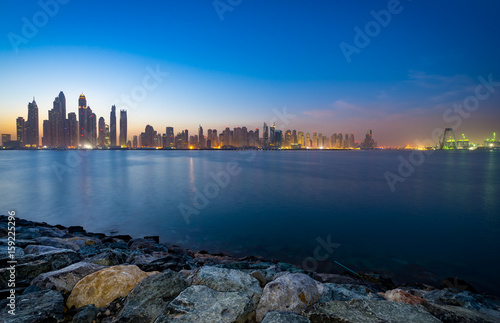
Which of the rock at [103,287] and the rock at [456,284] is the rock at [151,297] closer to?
the rock at [103,287]

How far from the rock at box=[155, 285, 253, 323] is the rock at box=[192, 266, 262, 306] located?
0.31 m

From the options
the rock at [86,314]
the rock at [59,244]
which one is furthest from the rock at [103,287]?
the rock at [59,244]

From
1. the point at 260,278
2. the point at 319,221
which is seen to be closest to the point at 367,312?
the point at 260,278

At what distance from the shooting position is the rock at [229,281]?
4.07m

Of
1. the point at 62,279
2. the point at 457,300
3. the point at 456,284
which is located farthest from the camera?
the point at 456,284

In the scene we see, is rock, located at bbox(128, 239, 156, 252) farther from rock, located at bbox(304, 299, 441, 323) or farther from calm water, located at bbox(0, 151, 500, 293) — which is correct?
rock, located at bbox(304, 299, 441, 323)

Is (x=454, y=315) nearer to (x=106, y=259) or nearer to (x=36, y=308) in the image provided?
(x=36, y=308)

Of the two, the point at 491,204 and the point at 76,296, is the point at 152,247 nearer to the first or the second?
the point at 76,296

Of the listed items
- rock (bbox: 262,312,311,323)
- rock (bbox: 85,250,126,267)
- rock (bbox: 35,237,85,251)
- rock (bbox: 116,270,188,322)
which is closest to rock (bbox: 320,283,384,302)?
rock (bbox: 262,312,311,323)

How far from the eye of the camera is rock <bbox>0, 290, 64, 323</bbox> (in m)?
3.21

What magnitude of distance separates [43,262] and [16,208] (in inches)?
716

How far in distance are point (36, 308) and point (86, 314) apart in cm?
73

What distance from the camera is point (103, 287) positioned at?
3967mm

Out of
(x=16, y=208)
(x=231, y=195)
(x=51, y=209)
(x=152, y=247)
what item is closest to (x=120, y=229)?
(x=152, y=247)
